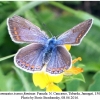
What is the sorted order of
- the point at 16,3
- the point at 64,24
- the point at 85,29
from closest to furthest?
the point at 85,29 < the point at 16,3 < the point at 64,24

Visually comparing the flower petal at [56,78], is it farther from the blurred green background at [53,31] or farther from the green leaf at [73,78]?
the blurred green background at [53,31]

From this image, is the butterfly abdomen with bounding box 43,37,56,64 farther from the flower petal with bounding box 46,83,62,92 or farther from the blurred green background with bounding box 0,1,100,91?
the blurred green background with bounding box 0,1,100,91

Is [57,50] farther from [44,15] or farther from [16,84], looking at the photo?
[44,15]

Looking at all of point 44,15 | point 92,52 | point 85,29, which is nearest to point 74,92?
point 85,29

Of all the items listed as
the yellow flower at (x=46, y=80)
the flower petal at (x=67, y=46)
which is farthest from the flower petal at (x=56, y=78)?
the flower petal at (x=67, y=46)

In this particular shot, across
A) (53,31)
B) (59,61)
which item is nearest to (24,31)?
(59,61)

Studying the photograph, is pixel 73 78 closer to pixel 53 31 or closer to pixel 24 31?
pixel 24 31

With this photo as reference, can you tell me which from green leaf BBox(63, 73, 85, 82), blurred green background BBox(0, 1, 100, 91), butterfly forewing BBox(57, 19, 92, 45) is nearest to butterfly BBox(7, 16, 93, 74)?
butterfly forewing BBox(57, 19, 92, 45)
